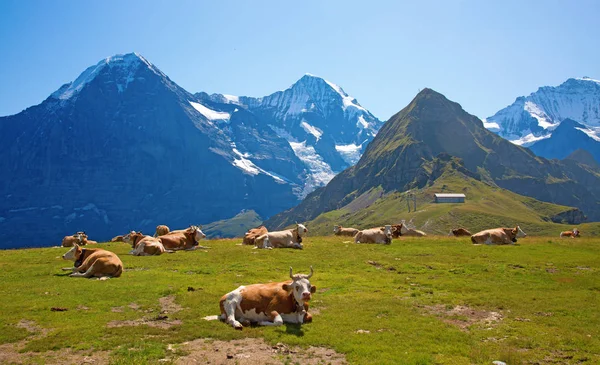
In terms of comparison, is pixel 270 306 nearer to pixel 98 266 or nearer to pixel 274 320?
pixel 274 320

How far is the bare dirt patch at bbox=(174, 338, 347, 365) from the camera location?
475 inches

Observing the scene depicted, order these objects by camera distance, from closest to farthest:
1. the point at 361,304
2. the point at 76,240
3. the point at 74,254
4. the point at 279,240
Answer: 1. the point at 361,304
2. the point at 74,254
3. the point at 279,240
4. the point at 76,240

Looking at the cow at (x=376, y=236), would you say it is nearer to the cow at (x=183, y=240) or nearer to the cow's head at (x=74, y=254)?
the cow at (x=183, y=240)

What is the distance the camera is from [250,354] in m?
12.5

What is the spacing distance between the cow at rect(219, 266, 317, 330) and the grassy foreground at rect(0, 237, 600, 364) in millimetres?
598

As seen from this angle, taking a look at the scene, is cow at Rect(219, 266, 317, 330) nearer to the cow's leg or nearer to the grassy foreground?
the cow's leg

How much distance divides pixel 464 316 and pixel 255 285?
7447 millimetres

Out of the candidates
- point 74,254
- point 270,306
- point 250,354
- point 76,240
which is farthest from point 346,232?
point 250,354

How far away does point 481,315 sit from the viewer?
657 inches

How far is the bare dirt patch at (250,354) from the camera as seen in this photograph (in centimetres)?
1205

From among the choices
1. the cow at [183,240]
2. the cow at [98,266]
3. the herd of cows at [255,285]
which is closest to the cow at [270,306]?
the herd of cows at [255,285]

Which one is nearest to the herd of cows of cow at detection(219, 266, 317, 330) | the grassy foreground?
cow at detection(219, 266, 317, 330)

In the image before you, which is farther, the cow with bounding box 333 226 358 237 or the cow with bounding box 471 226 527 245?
the cow with bounding box 333 226 358 237

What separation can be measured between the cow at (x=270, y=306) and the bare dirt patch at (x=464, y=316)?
192 inches
